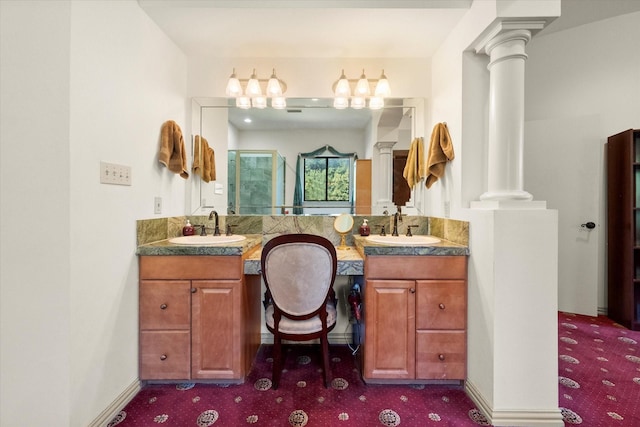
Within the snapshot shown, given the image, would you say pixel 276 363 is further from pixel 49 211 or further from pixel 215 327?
pixel 49 211

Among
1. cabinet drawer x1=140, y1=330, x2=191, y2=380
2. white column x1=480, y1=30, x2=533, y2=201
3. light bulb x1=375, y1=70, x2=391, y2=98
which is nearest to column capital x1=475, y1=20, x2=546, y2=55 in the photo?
white column x1=480, y1=30, x2=533, y2=201

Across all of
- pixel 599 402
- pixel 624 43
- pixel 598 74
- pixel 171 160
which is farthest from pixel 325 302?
pixel 624 43

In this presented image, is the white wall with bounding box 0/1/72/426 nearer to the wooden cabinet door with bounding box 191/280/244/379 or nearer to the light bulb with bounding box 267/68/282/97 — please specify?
the wooden cabinet door with bounding box 191/280/244/379

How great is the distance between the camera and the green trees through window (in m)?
2.27

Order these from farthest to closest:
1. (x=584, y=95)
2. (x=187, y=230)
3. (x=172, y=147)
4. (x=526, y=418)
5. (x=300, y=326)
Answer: (x=584, y=95) → (x=187, y=230) → (x=172, y=147) → (x=300, y=326) → (x=526, y=418)

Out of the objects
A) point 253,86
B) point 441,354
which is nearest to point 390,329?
point 441,354

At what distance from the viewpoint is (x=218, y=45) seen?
2.04 m

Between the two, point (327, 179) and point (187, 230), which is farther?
point (327, 179)

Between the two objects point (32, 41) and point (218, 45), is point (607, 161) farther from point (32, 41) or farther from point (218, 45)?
point (32, 41)

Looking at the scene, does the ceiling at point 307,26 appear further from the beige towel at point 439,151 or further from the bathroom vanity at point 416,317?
the bathroom vanity at point 416,317

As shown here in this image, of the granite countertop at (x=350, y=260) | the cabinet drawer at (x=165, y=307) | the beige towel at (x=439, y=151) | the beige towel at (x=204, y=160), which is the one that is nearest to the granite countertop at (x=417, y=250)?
the granite countertop at (x=350, y=260)

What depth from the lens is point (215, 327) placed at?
1.61 m

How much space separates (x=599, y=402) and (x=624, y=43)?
3.14m

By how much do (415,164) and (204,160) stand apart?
65.9 inches
